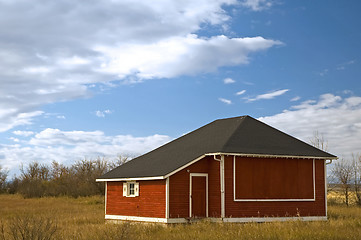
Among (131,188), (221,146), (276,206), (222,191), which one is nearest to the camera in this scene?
(222,191)

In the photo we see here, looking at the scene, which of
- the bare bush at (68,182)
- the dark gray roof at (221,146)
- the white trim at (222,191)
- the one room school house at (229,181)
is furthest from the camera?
the bare bush at (68,182)

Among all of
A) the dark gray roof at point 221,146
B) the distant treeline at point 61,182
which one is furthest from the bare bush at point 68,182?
the dark gray roof at point 221,146

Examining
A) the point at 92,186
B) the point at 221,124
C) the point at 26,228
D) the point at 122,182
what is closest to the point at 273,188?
the point at 221,124

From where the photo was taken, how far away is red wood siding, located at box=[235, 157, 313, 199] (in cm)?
2470

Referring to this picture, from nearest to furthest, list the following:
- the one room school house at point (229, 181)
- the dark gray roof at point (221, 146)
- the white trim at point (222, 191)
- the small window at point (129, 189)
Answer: the white trim at point (222, 191)
the one room school house at point (229, 181)
the dark gray roof at point (221, 146)
the small window at point (129, 189)

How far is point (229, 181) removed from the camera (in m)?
24.3

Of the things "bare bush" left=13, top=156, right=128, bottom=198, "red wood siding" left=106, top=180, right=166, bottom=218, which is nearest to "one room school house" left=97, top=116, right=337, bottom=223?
"red wood siding" left=106, top=180, right=166, bottom=218

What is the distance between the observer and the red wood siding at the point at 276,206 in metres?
24.2

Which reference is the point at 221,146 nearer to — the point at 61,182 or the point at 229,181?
the point at 229,181

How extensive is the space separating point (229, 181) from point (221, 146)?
70.5 inches

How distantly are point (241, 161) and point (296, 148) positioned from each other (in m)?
4.17

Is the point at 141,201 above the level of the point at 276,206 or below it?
above

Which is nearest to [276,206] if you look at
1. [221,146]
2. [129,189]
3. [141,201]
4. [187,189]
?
[221,146]

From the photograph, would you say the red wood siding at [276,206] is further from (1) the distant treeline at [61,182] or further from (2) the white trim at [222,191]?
(1) the distant treeline at [61,182]
